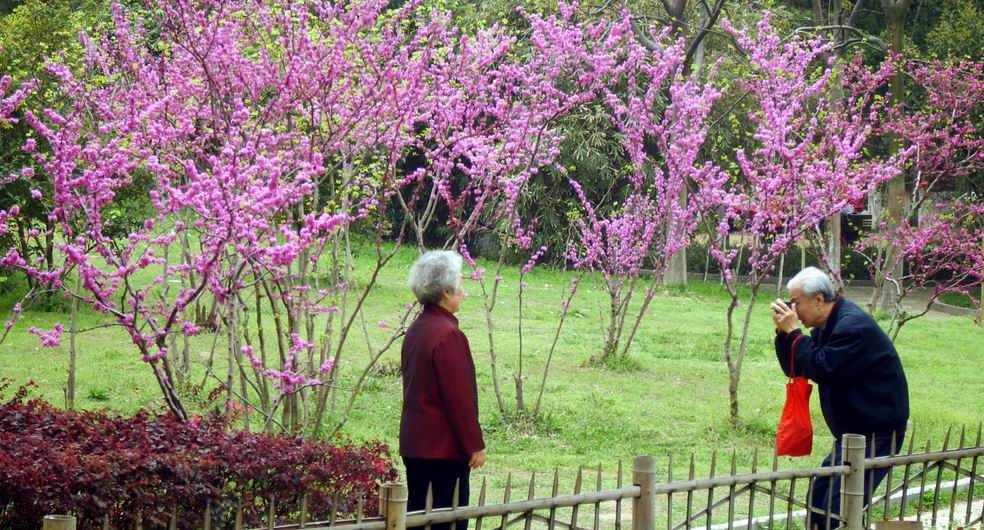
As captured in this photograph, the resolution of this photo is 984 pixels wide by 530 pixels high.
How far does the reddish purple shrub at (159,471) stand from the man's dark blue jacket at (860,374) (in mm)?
2096

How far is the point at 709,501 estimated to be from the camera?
16.5ft

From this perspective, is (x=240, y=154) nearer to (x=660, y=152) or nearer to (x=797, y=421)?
(x=797, y=421)

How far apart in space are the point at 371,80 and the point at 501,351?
6980 mm

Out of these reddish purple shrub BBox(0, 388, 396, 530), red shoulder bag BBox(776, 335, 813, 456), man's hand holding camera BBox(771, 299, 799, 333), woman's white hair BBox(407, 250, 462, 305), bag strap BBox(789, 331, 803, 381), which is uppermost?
woman's white hair BBox(407, 250, 462, 305)

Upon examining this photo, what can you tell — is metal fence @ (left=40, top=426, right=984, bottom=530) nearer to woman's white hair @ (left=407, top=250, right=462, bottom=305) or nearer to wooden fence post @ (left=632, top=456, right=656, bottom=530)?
wooden fence post @ (left=632, top=456, right=656, bottom=530)

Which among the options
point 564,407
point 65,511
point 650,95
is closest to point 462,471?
point 65,511

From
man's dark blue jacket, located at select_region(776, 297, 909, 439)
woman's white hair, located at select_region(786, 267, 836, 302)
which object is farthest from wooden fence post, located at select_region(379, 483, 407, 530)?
woman's white hair, located at select_region(786, 267, 836, 302)

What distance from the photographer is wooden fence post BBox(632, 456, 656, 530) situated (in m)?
4.57

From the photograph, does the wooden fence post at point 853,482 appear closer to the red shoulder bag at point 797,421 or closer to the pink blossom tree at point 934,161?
the red shoulder bag at point 797,421

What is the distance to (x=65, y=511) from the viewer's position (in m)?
4.71

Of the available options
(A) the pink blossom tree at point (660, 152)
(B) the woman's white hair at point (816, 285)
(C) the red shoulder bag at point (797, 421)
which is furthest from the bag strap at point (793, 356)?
(A) the pink blossom tree at point (660, 152)

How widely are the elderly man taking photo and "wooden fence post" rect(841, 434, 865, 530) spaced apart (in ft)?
0.43

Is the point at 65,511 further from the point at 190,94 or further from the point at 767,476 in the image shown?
the point at 190,94

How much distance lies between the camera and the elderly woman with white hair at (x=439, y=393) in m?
5.08
